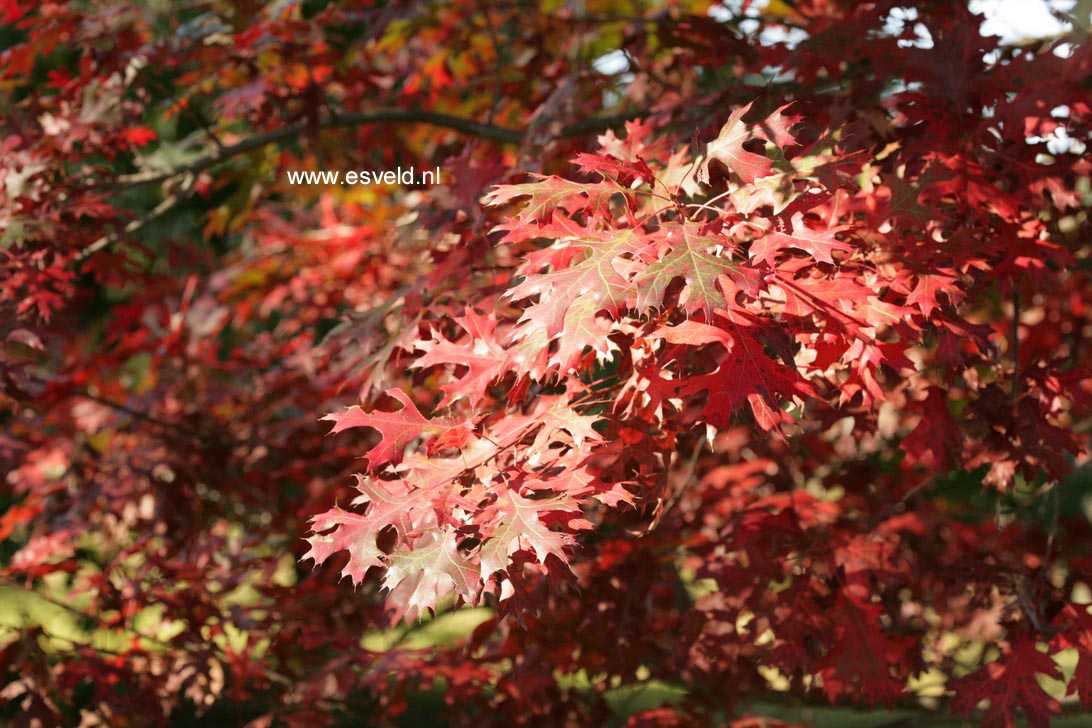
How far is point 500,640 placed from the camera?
333 centimetres

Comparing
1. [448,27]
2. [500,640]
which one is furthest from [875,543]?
[448,27]

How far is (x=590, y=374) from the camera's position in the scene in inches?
75.4

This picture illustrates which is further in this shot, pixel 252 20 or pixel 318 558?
pixel 252 20

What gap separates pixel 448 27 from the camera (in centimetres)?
452

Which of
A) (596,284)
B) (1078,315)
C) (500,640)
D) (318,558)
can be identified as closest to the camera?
(596,284)

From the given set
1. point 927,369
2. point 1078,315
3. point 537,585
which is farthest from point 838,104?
point 1078,315

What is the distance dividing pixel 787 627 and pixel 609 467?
0.87m

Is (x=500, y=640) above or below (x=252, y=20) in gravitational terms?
below

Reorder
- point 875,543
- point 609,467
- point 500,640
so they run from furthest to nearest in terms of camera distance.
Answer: point 500,640 < point 875,543 < point 609,467

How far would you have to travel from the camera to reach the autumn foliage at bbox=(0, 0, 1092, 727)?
5.50 ft

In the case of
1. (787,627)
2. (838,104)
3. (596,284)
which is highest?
(596,284)

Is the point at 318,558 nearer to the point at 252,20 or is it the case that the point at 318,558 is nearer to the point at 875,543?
the point at 875,543

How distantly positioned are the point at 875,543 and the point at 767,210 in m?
1.09

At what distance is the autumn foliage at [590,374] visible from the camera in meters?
1.68
